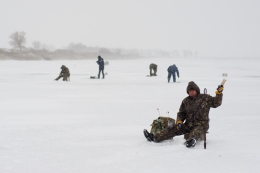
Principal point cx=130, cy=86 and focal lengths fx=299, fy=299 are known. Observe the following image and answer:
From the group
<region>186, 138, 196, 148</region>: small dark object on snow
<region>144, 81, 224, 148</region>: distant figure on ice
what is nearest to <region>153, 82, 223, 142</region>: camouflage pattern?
<region>144, 81, 224, 148</region>: distant figure on ice

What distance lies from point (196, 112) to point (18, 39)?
125425 millimetres

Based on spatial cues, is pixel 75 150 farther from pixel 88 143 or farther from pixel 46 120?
pixel 46 120

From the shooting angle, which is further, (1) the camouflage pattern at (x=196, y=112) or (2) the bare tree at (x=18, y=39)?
(2) the bare tree at (x=18, y=39)

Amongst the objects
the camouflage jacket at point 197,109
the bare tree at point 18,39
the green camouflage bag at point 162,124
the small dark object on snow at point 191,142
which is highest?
the bare tree at point 18,39

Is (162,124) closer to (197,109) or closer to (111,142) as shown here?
(197,109)

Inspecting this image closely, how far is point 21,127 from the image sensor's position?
7.47 metres

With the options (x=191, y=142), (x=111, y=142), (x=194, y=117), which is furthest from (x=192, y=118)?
(x=111, y=142)

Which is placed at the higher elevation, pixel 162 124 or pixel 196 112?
pixel 196 112

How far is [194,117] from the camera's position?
593 cm

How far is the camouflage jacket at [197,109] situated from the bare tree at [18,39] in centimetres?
12462

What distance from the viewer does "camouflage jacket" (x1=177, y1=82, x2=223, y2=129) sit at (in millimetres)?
5820

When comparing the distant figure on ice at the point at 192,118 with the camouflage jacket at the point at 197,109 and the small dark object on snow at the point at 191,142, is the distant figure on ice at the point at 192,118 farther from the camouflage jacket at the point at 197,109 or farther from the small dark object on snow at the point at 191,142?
the small dark object on snow at the point at 191,142

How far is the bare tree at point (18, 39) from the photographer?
120625 millimetres

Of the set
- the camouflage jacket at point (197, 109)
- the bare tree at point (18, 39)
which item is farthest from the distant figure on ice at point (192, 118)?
the bare tree at point (18, 39)
